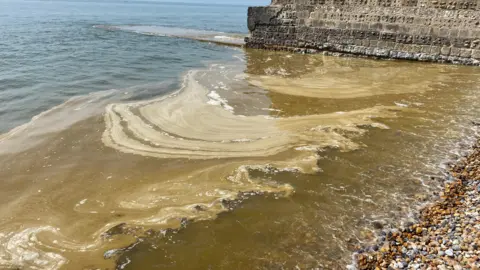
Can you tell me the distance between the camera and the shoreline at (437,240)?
9.10ft

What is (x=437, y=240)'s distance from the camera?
9.91 ft

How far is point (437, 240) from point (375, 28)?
13.1m

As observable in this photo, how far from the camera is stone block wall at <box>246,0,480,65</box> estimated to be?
1269cm

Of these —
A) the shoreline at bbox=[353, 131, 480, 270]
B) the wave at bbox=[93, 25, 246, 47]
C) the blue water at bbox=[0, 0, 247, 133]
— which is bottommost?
the shoreline at bbox=[353, 131, 480, 270]

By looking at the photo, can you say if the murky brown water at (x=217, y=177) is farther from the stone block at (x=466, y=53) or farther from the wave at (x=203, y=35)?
the wave at (x=203, y=35)

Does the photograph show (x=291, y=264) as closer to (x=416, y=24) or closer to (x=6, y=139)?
(x=6, y=139)

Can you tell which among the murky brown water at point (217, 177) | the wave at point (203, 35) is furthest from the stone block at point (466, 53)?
the wave at point (203, 35)

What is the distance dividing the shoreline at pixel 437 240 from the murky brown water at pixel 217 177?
193 mm

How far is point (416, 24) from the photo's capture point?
13.3 meters

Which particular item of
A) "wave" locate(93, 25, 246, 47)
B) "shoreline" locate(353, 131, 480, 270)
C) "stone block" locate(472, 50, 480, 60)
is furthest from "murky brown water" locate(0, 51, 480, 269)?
"wave" locate(93, 25, 246, 47)

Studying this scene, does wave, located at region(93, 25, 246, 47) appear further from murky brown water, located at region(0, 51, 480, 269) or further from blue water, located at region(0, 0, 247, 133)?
murky brown water, located at region(0, 51, 480, 269)

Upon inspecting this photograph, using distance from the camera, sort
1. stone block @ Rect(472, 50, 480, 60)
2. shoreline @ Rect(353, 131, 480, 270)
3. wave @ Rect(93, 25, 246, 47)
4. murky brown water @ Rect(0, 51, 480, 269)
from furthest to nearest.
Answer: wave @ Rect(93, 25, 246, 47)
stone block @ Rect(472, 50, 480, 60)
murky brown water @ Rect(0, 51, 480, 269)
shoreline @ Rect(353, 131, 480, 270)

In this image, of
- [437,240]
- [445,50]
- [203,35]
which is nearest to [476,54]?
[445,50]

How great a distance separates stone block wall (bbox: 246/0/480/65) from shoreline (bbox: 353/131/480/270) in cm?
1137
